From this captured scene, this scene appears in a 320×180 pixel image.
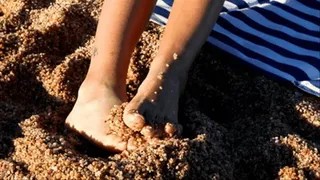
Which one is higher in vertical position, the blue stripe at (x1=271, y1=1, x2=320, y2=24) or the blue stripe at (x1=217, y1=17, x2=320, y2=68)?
the blue stripe at (x1=271, y1=1, x2=320, y2=24)

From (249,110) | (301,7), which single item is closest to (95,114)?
(249,110)

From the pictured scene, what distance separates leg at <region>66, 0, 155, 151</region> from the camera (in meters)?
1.62

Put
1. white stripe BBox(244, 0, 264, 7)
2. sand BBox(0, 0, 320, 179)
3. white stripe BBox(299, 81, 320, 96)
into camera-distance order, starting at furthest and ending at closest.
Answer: white stripe BBox(244, 0, 264, 7)
white stripe BBox(299, 81, 320, 96)
sand BBox(0, 0, 320, 179)

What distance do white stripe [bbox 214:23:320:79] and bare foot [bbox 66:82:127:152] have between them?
0.63m

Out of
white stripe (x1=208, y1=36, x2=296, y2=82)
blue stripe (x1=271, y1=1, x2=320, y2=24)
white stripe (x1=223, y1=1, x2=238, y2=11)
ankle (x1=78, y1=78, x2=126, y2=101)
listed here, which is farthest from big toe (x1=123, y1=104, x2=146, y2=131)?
blue stripe (x1=271, y1=1, x2=320, y2=24)

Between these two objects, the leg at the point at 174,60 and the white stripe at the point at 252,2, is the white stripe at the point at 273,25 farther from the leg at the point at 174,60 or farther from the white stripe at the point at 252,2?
the leg at the point at 174,60

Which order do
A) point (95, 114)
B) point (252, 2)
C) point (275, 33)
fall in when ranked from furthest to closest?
point (252, 2) → point (275, 33) → point (95, 114)

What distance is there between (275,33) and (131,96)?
67cm

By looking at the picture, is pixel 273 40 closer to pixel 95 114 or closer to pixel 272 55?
pixel 272 55

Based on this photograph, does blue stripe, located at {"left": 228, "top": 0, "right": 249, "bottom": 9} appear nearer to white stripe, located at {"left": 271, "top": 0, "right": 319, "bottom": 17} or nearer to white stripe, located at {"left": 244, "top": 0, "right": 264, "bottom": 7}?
white stripe, located at {"left": 244, "top": 0, "right": 264, "bottom": 7}

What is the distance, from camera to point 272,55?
213 cm

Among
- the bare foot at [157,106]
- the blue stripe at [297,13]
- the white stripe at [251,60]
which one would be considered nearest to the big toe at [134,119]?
the bare foot at [157,106]

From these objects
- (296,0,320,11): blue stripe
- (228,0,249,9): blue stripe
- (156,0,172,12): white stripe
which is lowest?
(156,0,172,12): white stripe

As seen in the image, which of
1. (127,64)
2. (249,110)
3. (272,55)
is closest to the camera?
(127,64)
